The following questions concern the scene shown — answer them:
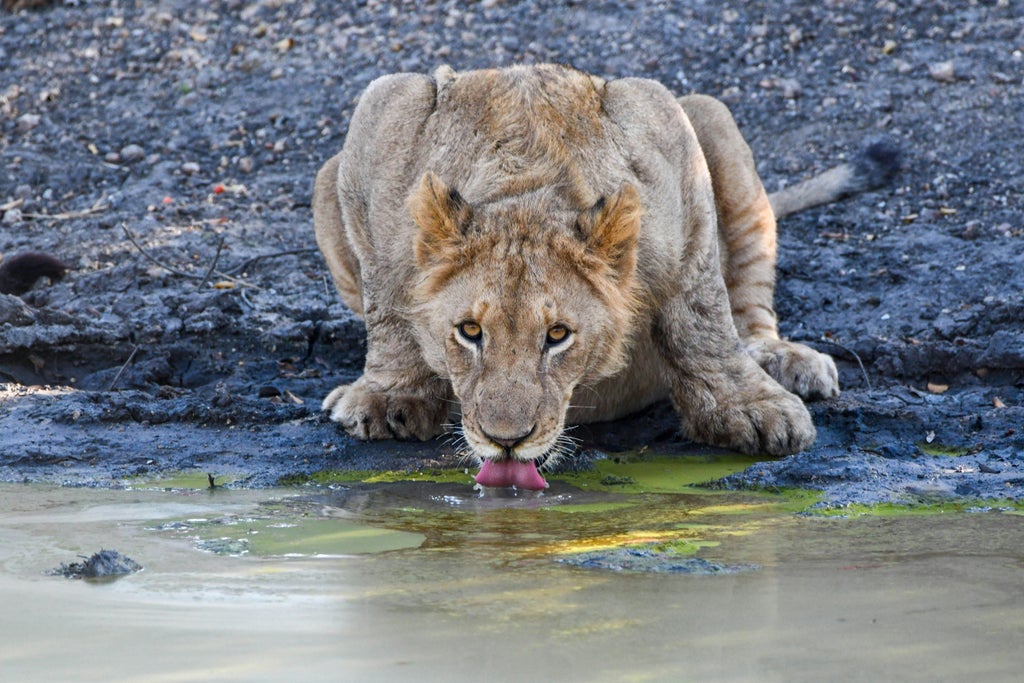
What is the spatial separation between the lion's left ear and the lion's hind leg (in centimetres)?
159

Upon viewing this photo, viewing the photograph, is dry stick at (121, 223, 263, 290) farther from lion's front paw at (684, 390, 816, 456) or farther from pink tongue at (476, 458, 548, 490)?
pink tongue at (476, 458, 548, 490)

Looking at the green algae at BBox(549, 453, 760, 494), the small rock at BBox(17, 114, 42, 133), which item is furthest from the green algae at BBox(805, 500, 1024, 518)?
the small rock at BBox(17, 114, 42, 133)

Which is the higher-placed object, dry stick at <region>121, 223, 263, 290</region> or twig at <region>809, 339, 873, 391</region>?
dry stick at <region>121, 223, 263, 290</region>

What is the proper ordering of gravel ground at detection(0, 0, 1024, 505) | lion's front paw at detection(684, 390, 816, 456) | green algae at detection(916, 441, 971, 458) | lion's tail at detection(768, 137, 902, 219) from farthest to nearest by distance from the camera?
lion's tail at detection(768, 137, 902, 219) → gravel ground at detection(0, 0, 1024, 505) → lion's front paw at detection(684, 390, 816, 456) → green algae at detection(916, 441, 971, 458)

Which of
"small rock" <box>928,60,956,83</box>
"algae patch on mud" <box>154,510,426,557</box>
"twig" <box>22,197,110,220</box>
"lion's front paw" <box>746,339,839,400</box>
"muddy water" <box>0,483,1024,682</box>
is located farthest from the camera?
"small rock" <box>928,60,956,83</box>

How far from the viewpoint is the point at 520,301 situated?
4.47m

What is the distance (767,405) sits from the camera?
5414 millimetres

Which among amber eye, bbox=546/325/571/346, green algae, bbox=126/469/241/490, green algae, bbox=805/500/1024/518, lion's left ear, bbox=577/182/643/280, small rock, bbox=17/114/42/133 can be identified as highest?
small rock, bbox=17/114/42/133

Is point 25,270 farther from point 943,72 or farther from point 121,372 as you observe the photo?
point 943,72

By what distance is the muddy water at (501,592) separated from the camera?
2.76m

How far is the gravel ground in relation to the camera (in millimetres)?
5570

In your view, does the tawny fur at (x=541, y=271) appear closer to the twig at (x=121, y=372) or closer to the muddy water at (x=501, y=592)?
the muddy water at (x=501, y=592)

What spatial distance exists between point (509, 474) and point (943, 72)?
19.4 feet

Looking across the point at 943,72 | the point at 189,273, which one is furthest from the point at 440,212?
the point at 943,72
